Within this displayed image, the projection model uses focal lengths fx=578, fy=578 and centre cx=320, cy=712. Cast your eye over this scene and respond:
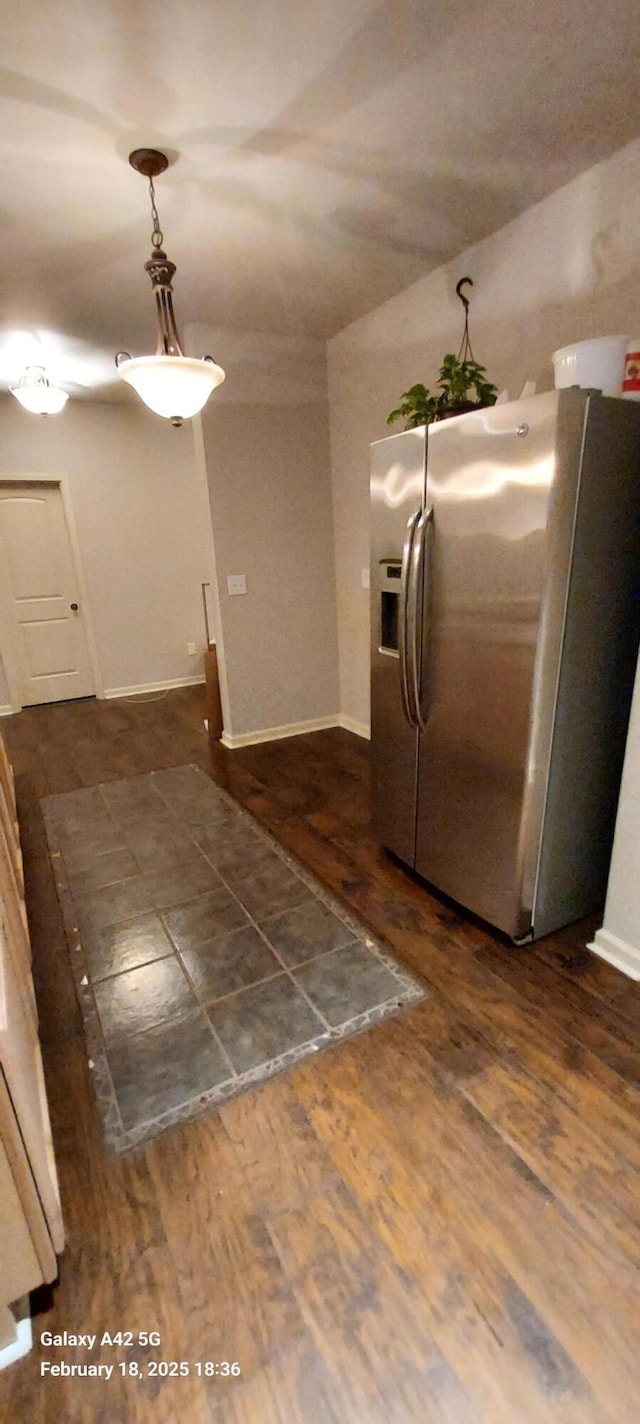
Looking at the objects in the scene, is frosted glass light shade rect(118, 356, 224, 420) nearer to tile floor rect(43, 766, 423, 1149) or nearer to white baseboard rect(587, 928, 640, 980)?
tile floor rect(43, 766, 423, 1149)

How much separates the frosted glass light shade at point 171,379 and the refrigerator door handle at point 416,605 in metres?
0.79

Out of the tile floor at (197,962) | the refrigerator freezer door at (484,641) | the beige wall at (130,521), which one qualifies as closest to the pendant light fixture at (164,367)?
the refrigerator freezer door at (484,641)

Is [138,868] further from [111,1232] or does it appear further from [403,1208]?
[403,1208]

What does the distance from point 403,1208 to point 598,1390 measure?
1.31 feet

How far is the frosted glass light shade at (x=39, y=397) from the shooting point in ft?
11.6

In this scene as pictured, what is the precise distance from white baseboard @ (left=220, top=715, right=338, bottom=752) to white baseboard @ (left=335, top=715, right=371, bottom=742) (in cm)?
5

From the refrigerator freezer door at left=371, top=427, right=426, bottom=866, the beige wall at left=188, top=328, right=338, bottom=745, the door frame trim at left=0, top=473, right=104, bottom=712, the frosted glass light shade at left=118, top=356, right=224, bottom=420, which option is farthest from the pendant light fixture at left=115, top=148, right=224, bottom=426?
the door frame trim at left=0, top=473, right=104, bottom=712

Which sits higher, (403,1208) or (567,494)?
(567,494)

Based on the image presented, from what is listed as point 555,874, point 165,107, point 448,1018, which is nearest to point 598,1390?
point 448,1018

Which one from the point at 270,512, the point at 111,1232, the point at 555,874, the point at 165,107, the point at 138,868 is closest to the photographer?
the point at 111,1232

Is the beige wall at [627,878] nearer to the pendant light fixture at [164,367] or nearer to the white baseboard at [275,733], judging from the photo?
the pendant light fixture at [164,367]

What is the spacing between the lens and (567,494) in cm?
156

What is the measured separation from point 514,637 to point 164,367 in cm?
135

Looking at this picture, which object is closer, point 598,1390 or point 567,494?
point 598,1390
